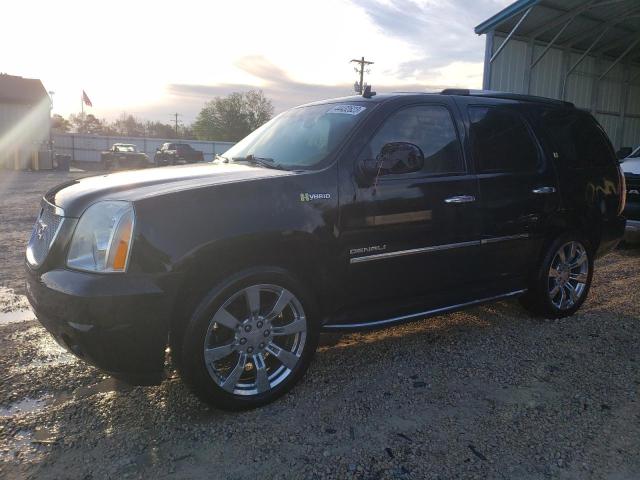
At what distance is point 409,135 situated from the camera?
369 centimetres

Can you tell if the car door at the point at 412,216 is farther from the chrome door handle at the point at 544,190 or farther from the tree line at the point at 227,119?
the tree line at the point at 227,119

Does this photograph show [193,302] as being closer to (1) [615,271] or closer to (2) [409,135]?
(2) [409,135]

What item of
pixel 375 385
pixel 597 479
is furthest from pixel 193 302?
pixel 597 479

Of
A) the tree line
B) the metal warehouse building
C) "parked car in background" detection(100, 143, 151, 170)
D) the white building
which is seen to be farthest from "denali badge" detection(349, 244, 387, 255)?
the tree line

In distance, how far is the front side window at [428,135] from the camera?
3.58m

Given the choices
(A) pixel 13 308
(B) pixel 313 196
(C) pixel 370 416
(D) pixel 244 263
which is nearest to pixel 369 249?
(B) pixel 313 196

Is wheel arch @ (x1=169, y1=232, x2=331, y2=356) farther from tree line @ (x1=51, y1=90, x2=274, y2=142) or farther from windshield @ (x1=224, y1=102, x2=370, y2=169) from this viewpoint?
tree line @ (x1=51, y1=90, x2=274, y2=142)

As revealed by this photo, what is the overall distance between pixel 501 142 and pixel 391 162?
1323mm

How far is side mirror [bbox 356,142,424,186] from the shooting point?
10.9ft

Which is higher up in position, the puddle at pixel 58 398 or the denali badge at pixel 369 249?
the denali badge at pixel 369 249

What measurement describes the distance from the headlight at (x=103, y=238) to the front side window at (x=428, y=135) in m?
1.67

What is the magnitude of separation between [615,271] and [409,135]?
4.47 meters

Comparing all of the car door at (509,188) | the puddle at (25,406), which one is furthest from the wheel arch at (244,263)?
the car door at (509,188)

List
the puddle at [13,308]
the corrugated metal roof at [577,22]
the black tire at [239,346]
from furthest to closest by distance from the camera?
the corrugated metal roof at [577,22], the puddle at [13,308], the black tire at [239,346]
